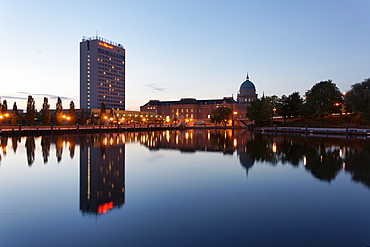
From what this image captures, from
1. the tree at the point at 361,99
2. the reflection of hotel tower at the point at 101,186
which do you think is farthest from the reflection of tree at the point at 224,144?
the tree at the point at 361,99

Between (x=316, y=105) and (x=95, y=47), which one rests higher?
(x=95, y=47)

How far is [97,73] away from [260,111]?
355 feet

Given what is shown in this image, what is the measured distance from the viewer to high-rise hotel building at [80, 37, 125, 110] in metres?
175

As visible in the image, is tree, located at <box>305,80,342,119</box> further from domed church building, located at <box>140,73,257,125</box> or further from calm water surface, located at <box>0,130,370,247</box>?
domed church building, located at <box>140,73,257,125</box>

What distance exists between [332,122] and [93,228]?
298 ft

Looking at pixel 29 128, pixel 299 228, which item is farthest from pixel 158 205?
pixel 29 128

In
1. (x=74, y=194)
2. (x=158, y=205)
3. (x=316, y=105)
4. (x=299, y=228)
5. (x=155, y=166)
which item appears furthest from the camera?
(x=316, y=105)

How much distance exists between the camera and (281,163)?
2481cm

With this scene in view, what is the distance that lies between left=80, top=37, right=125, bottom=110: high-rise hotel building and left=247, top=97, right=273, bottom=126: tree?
331 feet

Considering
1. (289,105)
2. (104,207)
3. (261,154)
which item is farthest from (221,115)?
(104,207)

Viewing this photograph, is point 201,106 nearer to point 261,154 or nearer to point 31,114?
point 31,114

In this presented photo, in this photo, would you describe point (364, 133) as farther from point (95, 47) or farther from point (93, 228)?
point (95, 47)

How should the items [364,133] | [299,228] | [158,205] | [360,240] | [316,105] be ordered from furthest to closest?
[316,105] < [364,133] < [158,205] < [299,228] < [360,240]

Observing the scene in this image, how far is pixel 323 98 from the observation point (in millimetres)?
86938
